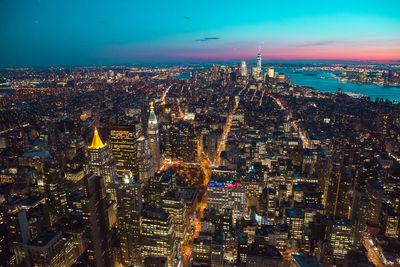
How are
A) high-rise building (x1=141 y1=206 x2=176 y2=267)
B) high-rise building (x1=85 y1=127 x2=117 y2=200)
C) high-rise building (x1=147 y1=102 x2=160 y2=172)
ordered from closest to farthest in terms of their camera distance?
high-rise building (x1=141 y1=206 x2=176 y2=267), high-rise building (x1=85 y1=127 x2=117 y2=200), high-rise building (x1=147 y1=102 x2=160 y2=172)

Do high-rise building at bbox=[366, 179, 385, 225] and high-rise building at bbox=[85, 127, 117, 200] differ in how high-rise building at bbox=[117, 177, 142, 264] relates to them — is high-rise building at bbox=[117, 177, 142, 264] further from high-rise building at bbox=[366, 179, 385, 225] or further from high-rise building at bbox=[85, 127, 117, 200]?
high-rise building at bbox=[366, 179, 385, 225]

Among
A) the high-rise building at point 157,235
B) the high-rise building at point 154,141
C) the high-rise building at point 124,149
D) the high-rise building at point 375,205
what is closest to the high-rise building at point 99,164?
the high-rise building at point 124,149

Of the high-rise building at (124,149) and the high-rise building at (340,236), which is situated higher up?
the high-rise building at (124,149)

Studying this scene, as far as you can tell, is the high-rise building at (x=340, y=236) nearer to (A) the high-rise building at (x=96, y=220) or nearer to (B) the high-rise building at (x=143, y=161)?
(A) the high-rise building at (x=96, y=220)

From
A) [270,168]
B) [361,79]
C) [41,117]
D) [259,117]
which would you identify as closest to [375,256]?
[270,168]

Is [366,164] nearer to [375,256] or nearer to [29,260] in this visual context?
[375,256]

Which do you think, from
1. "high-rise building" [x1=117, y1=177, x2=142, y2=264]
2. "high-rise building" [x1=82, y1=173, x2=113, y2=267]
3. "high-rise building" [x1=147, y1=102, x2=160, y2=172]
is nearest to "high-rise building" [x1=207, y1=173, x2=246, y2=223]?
"high-rise building" [x1=117, y1=177, x2=142, y2=264]

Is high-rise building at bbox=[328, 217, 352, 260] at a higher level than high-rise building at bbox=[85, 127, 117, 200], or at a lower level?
lower
